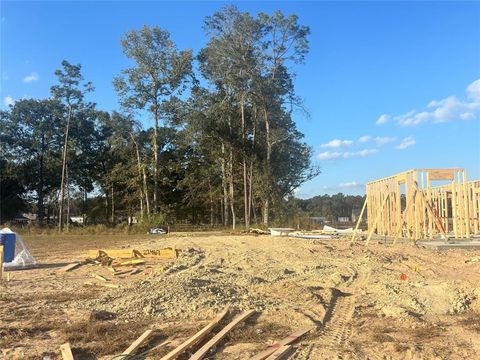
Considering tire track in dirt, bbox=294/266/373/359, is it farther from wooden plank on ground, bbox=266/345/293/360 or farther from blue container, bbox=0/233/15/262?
blue container, bbox=0/233/15/262

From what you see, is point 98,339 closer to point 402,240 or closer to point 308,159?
point 402,240

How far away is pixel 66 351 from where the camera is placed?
5.26 meters

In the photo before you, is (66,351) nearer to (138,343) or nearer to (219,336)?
(138,343)

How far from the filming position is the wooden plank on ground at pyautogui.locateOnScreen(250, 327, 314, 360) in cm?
514

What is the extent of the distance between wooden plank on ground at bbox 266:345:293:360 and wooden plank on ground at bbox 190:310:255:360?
70 centimetres

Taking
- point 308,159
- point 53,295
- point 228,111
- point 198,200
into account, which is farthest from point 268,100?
point 53,295

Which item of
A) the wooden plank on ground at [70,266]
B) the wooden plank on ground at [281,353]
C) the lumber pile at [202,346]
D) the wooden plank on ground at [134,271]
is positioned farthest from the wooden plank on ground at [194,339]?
the wooden plank on ground at [70,266]

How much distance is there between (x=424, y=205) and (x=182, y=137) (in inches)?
1093

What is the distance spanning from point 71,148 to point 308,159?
2358cm

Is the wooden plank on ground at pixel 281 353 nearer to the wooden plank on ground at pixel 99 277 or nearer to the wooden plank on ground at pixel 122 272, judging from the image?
the wooden plank on ground at pixel 99 277

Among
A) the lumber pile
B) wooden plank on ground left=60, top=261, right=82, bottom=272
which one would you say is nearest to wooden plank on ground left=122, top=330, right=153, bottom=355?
the lumber pile

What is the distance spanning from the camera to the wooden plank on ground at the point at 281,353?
16.5ft

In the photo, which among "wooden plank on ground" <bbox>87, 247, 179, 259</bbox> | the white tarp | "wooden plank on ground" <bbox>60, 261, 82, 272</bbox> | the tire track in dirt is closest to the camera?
the tire track in dirt

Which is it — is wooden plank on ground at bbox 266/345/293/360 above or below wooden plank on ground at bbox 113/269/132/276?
below
